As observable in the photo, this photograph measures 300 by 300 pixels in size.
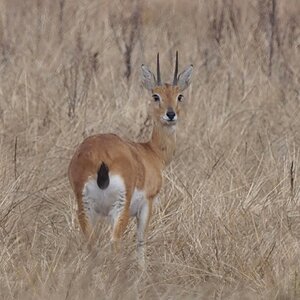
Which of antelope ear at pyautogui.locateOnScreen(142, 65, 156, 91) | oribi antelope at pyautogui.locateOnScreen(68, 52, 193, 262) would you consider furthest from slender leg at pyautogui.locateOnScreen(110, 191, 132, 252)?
antelope ear at pyautogui.locateOnScreen(142, 65, 156, 91)

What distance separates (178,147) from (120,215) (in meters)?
1.99

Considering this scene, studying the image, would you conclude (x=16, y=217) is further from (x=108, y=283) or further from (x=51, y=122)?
(x=51, y=122)

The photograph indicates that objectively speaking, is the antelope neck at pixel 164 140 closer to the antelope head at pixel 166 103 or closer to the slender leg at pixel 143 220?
the antelope head at pixel 166 103

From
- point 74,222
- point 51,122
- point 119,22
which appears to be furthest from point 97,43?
point 74,222

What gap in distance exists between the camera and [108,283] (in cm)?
500

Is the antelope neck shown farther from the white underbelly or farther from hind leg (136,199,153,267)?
the white underbelly

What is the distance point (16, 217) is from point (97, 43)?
3901mm

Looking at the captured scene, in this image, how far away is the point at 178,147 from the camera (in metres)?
7.93

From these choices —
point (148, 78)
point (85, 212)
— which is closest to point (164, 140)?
point (148, 78)

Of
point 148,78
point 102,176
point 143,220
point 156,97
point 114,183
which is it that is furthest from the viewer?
point 148,78

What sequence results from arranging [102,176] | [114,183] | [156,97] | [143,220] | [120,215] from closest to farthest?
[102,176], [114,183], [120,215], [143,220], [156,97]

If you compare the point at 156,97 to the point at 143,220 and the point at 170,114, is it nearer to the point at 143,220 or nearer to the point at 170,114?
the point at 170,114

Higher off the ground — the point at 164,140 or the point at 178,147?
the point at 164,140

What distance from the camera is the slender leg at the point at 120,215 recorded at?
5.94 m
